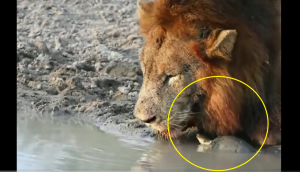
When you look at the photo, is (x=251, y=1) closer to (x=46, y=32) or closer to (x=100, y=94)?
(x=100, y=94)

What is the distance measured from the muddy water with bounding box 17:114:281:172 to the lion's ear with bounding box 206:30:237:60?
41 cm

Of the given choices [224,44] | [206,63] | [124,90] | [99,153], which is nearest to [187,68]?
[206,63]

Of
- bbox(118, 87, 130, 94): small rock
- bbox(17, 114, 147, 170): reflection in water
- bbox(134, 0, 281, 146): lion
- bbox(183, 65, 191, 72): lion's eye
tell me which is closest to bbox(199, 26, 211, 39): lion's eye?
bbox(134, 0, 281, 146): lion

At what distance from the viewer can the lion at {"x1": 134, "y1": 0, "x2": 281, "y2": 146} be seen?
71.8 inches

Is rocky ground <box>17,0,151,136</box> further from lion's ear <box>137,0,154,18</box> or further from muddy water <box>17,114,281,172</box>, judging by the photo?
lion's ear <box>137,0,154,18</box>

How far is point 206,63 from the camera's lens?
1.82 m

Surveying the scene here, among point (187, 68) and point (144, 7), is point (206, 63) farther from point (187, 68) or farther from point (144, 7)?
point (144, 7)

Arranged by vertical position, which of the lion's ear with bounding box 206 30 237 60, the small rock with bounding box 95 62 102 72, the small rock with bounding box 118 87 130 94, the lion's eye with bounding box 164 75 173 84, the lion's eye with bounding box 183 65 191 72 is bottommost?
the small rock with bounding box 118 87 130 94

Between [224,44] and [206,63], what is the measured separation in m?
0.12

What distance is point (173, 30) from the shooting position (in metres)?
1.87

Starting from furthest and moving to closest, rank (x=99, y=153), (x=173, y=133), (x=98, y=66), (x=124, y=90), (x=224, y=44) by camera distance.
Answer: (x=98, y=66)
(x=124, y=90)
(x=173, y=133)
(x=99, y=153)
(x=224, y=44)

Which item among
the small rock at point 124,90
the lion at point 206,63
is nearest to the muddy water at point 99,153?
the lion at point 206,63

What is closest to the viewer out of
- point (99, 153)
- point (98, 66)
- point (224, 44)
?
point (224, 44)

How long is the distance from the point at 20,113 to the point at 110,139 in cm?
45
